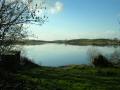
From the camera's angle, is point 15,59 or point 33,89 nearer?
point 33,89

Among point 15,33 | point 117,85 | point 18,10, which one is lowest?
point 117,85

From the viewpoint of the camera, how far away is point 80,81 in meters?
18.6

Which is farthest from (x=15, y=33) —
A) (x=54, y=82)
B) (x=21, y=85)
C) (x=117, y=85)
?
(x=117, y=85)

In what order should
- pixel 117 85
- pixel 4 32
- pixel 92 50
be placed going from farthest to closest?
pixel 92 50, pixel 117 85, pixel 4 32

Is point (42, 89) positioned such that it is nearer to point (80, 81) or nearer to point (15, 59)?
point (80, 81)

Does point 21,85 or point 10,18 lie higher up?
point 10,18

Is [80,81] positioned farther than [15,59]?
No

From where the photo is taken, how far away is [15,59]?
2431cm

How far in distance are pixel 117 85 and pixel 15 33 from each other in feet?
23.1

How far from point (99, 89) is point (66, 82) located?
2.84 metres

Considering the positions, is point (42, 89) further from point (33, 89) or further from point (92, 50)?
point (92, 50)

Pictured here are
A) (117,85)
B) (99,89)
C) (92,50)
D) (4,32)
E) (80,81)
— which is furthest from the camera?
(92,50)

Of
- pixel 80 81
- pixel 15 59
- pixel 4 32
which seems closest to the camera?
pixel 4 32

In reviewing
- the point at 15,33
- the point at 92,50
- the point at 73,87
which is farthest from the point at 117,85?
the point at 92,50
